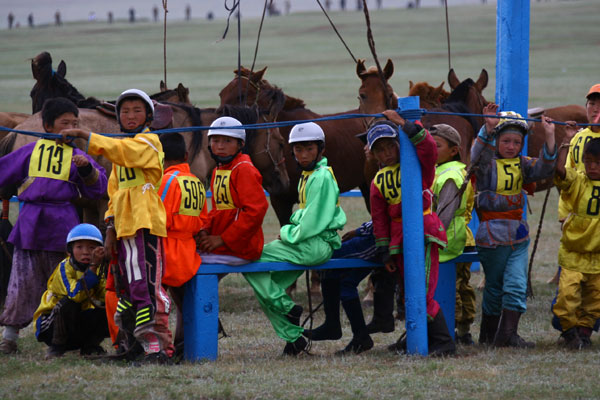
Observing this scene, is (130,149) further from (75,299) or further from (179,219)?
(75,299)

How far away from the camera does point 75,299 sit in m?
5.86

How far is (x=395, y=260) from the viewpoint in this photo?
5898 millimetres

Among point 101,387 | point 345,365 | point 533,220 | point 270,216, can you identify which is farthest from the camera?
point 270,216

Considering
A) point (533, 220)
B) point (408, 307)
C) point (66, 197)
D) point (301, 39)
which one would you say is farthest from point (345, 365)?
point (301, 39)

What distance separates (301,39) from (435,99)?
70333 mm

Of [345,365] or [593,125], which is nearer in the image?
[345,365]

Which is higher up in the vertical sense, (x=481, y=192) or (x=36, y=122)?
(x=36, y=122)

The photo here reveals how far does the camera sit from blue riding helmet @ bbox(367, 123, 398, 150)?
224 inches

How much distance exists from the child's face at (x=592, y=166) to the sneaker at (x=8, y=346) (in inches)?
168

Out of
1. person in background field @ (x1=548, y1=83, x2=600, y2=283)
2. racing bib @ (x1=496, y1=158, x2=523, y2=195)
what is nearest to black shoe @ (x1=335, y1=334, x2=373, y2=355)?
racing bib @ (x1=496, y1=158, x2=523, y2=195)

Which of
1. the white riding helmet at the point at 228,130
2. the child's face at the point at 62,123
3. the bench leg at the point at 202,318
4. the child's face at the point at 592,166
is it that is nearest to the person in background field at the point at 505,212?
the child's face at the point at 592,166

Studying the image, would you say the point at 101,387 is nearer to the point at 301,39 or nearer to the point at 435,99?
the point at 435,99

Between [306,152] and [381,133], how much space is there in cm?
58

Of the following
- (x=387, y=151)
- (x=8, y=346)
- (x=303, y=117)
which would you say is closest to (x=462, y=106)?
(x=303, y=117)
